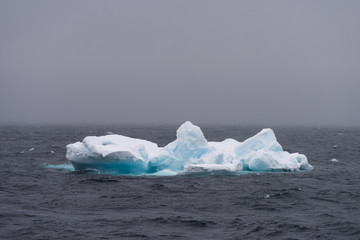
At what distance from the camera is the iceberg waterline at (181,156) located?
873 inches

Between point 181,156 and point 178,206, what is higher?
point 181,156

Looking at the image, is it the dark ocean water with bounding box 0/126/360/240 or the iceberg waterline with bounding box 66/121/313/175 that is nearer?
the dark ocean water with bounding box 0/126/360/240

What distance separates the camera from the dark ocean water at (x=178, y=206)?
1218cm

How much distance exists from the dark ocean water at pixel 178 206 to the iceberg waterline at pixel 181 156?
0.91 metres

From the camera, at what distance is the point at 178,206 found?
15492 mm

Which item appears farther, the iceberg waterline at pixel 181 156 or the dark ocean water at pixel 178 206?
the iceberg waterline at pixel 181 156

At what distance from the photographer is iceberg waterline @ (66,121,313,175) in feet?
72.7

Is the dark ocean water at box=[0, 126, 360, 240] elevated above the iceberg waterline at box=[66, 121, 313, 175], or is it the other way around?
the iceberg waterline at box=[66, 121, 313, 175]

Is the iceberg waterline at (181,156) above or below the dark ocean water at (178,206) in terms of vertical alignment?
above

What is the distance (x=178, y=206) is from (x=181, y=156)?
28.7 feet

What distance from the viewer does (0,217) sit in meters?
13.3

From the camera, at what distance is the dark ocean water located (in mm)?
12180

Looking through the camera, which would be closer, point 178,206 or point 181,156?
point 178,206

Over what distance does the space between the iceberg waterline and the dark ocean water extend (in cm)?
91
